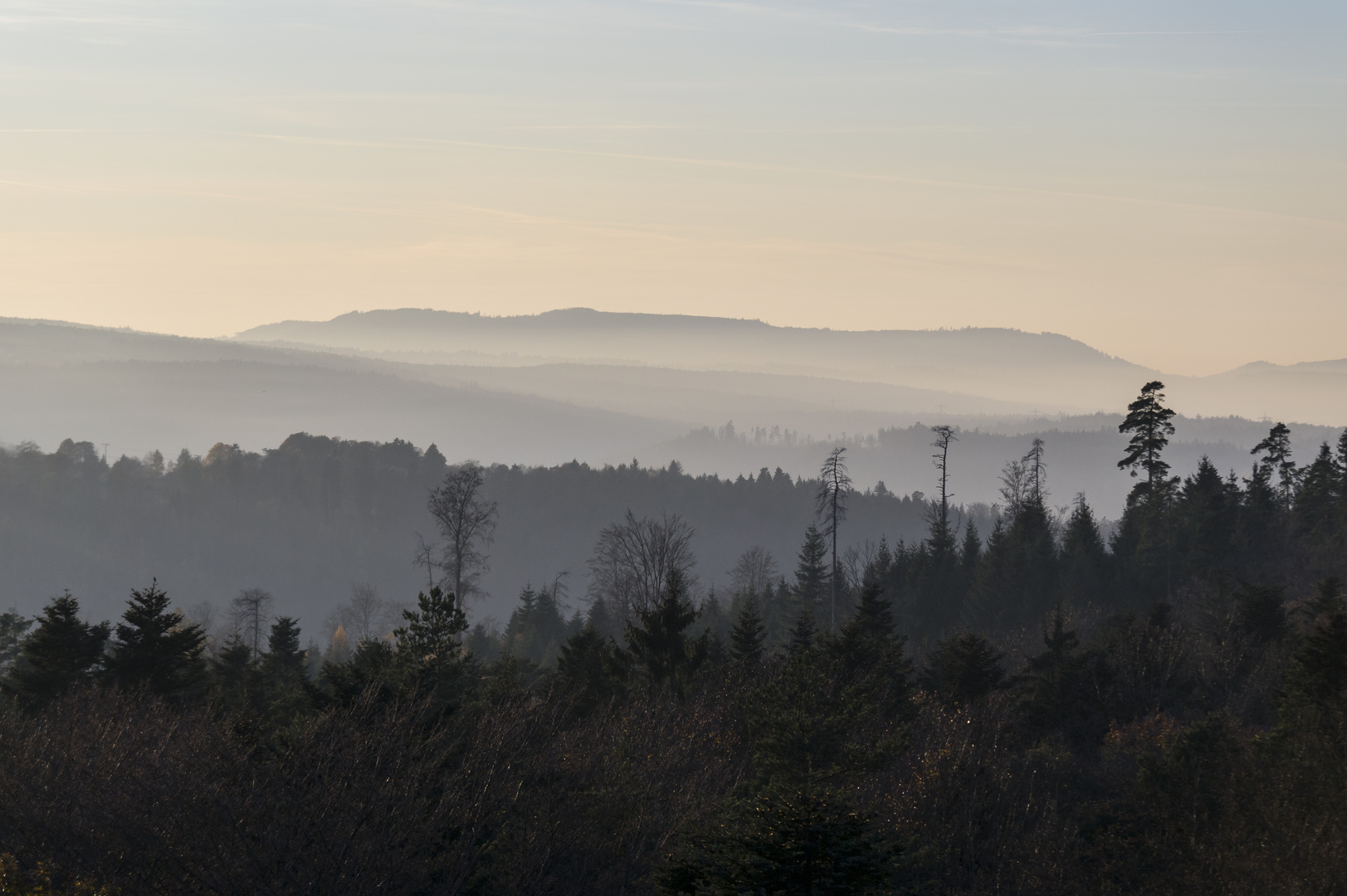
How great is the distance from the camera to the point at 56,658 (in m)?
42.8

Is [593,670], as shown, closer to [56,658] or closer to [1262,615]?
[56,658]

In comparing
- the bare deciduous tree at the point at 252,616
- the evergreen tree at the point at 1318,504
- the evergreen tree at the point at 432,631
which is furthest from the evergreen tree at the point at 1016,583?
the evergreen tree at the point at 432,631

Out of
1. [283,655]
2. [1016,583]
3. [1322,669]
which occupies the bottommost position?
[283,655]

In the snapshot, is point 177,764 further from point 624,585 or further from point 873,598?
point 624,585

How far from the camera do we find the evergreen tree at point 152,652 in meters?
42.4

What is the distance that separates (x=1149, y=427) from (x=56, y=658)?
65.1 m

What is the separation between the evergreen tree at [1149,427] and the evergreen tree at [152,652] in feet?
184

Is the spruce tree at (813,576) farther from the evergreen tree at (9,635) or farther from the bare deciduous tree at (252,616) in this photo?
the evergreen tree at (9,635)

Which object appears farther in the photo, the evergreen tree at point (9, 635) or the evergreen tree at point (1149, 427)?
the evergreen tree at point (1149, 427)

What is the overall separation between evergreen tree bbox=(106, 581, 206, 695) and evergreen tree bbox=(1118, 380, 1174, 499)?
56.1 m

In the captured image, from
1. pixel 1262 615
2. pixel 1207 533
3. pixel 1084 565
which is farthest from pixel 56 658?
pixel 1207 533

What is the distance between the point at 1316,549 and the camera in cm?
7144

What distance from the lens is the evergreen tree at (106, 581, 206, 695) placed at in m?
42.4

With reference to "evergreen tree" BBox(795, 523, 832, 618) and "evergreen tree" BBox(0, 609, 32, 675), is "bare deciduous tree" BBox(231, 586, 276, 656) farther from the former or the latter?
"evergreen tree" BBox(795, 523, 832, 618)
